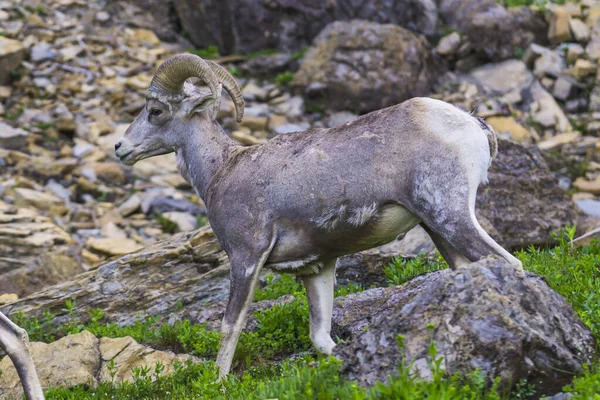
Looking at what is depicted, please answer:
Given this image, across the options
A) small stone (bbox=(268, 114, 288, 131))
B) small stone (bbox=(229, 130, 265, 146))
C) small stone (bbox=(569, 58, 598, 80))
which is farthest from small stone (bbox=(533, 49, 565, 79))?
small stone (bbox=(229, 130, 265, 146))

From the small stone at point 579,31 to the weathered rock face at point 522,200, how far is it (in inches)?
389

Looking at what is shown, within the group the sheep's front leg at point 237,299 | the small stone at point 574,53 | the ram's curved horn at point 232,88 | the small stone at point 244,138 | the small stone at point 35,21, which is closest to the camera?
the sheep's front leg at point 237,299

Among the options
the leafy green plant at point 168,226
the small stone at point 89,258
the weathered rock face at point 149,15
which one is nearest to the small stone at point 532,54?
the weathered rock face at point 149,15

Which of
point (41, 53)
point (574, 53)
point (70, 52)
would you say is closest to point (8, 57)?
point (41, 53)

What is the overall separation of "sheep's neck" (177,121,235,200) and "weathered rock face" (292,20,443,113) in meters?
11.7

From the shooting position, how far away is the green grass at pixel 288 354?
5117 millimetres

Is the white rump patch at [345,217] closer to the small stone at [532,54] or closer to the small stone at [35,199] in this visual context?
the small stone at [35,199]

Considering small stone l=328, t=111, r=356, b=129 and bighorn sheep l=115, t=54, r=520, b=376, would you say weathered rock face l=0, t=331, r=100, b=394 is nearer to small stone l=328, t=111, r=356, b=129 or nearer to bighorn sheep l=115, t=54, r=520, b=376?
bighorn sheep l=115, t=54, r=520, b=376

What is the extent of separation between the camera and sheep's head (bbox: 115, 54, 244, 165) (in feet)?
27.1

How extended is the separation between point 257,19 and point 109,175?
6.51 meters

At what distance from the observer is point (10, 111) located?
64.3 ft

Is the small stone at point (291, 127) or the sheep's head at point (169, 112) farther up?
the sheep's head at point (169, 112)

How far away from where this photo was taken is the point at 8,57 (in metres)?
20.3

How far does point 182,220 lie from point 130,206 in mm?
1158
